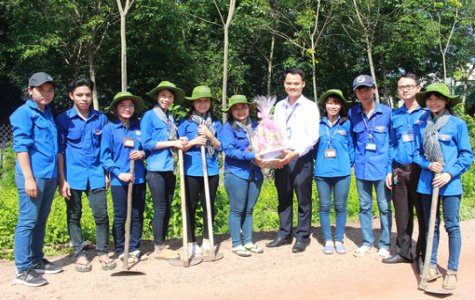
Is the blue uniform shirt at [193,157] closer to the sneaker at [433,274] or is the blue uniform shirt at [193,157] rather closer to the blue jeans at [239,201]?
the blue jeans at [239,201]

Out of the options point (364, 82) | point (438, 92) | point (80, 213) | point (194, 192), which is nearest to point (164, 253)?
point (194, 192)

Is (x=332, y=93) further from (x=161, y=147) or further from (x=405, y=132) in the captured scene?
(x=161, y=147)

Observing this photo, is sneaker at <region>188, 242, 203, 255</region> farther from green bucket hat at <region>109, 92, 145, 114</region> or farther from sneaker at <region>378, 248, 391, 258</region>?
sneaker at <region>378, 248, 391, 258</region>

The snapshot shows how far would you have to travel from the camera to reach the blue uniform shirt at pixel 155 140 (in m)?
4.36

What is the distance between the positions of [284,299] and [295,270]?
656 mm

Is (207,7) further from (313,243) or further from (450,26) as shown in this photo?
(313,243)

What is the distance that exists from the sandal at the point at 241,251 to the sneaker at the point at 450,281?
6.43 ft

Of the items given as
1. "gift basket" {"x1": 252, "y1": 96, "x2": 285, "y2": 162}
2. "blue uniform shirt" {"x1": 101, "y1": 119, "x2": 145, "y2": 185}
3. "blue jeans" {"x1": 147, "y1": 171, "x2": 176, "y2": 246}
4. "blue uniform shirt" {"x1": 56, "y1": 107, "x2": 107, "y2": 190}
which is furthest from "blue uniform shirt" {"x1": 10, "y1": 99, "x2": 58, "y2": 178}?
"gift basket" {"x1": 252, "y1": 96, "x2": 285, "y2": 162}

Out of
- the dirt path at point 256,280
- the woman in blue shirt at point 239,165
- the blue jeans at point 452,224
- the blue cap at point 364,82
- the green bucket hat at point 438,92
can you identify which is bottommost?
the dirt path at point 256,280

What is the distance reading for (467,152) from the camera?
3785mm

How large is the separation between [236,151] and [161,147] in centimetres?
78

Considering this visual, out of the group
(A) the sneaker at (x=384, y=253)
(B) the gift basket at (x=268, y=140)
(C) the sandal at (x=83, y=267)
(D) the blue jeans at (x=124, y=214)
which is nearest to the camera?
(C) the sandal at (x=83, y=267)

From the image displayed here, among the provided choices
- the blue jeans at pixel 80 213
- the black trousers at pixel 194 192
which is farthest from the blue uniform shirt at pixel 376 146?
the blue jeans at pixel 80 213

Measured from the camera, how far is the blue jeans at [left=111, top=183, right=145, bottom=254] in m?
4.32
